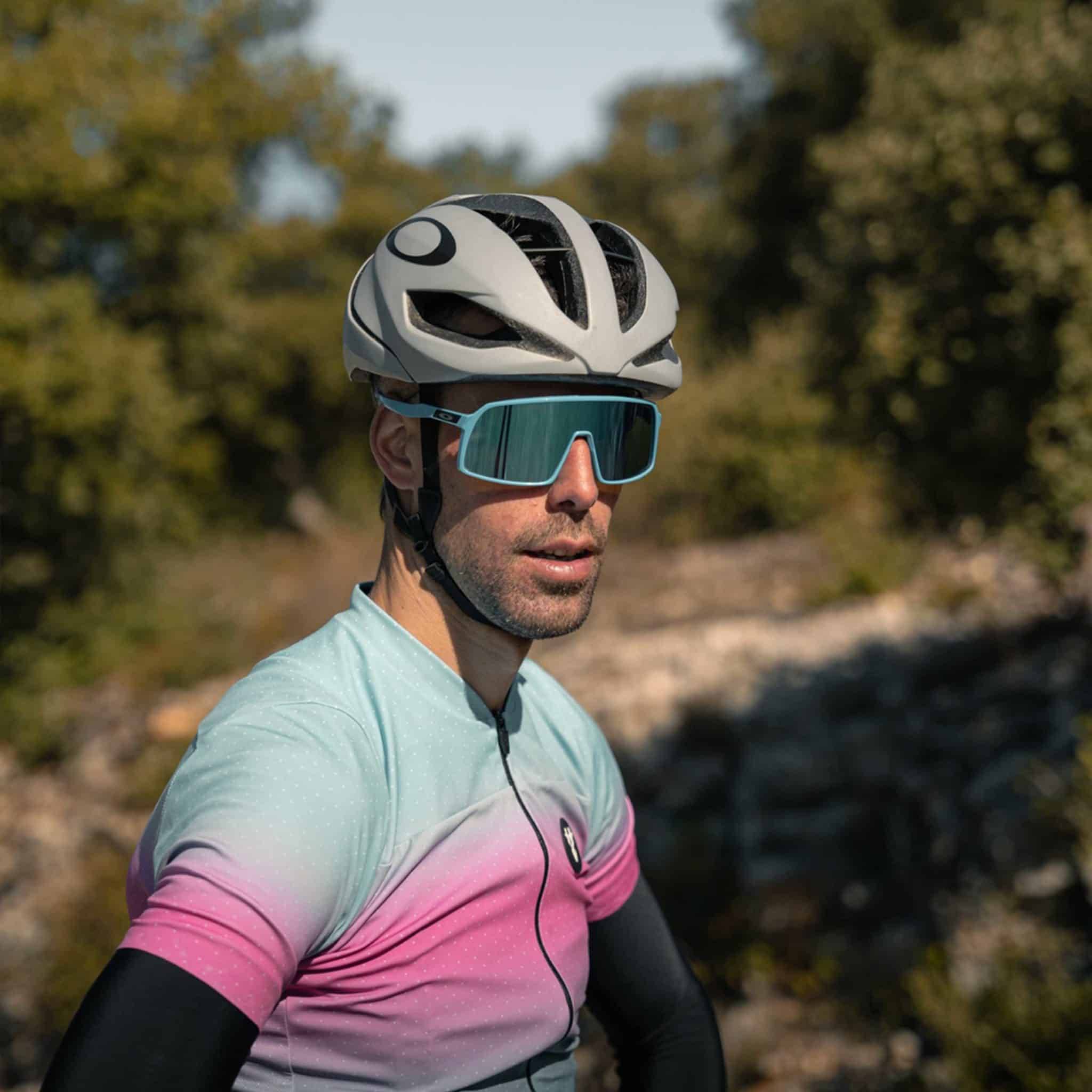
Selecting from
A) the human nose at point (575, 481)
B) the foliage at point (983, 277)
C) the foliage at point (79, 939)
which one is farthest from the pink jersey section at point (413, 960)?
the foliage at point (79, 939)

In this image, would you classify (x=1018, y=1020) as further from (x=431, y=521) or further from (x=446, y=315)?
(x=446, y=315)

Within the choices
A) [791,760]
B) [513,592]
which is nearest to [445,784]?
[513,592]

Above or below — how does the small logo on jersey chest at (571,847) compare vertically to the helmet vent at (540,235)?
below

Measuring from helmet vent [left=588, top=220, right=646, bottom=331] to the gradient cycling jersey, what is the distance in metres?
0.73

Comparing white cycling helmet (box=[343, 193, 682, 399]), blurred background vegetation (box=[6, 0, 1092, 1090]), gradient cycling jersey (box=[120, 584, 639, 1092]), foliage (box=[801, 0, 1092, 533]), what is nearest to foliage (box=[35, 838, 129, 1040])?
blurred background vegetation (box=[6, 0, 1092, 1090])

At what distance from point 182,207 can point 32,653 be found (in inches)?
242

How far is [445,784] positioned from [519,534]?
1.37 feet

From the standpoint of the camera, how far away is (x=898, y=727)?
1058 cm

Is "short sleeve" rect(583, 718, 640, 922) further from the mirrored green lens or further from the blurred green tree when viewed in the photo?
the blurred green tree

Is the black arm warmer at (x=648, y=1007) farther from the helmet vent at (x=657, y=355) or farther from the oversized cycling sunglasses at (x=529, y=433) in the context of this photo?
the helmet vent at (x=657, y=355)

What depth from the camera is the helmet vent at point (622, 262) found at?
2.09m

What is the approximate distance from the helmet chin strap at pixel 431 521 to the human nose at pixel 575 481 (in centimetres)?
20

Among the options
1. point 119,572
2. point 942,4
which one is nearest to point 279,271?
point 119,572

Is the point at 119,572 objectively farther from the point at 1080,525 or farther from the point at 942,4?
the point at 942,4
